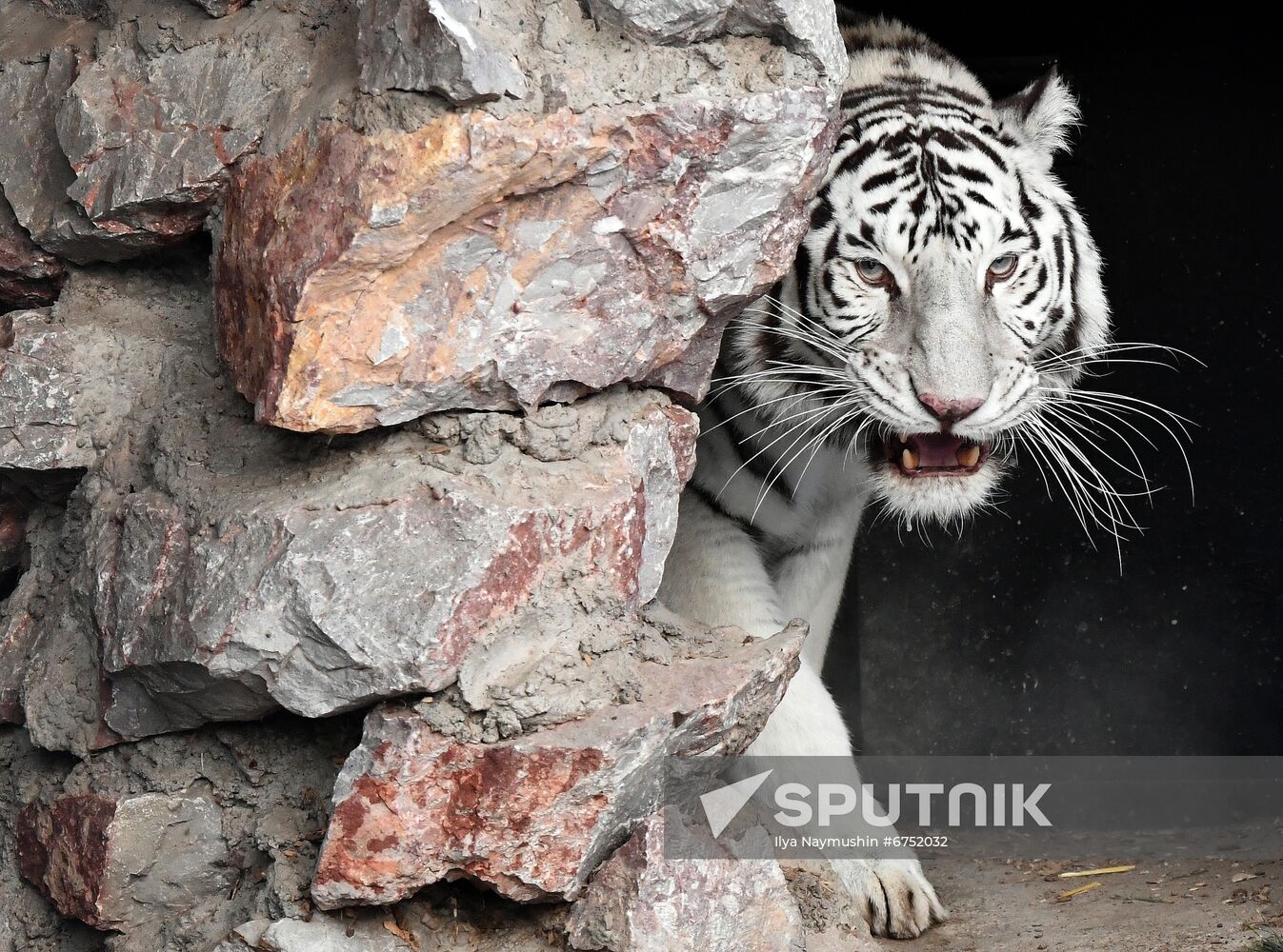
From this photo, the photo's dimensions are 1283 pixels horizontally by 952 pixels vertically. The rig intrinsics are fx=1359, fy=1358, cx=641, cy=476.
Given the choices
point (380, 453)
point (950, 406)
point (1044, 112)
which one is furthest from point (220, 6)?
point (1044, 112)

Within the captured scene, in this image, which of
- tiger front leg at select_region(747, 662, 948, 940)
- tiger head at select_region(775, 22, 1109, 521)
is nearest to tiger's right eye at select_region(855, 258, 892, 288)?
tiger head at select_region(775, 22, 1109, 521)

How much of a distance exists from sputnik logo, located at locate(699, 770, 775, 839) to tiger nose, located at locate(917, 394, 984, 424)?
70 centimetres

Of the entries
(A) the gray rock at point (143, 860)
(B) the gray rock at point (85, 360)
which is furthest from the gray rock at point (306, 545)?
(A) the gray rock at point (143, 860)

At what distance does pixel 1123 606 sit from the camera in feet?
12.5

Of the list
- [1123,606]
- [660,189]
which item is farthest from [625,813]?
[1123,606]

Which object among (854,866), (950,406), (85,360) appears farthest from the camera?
(854,866)

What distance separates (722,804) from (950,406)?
29.4 inches

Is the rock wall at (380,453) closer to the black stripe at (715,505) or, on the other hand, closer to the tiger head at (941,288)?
the tiger head at (941,288)

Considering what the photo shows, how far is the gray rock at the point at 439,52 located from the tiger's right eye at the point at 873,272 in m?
0.91

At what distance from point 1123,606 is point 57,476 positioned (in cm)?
288

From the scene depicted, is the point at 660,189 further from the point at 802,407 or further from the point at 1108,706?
the point at 1108,706

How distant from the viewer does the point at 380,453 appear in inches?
71.4

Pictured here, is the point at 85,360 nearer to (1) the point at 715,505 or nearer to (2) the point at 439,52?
(2) the point at 439,52

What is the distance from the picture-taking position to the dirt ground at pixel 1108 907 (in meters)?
2.25
